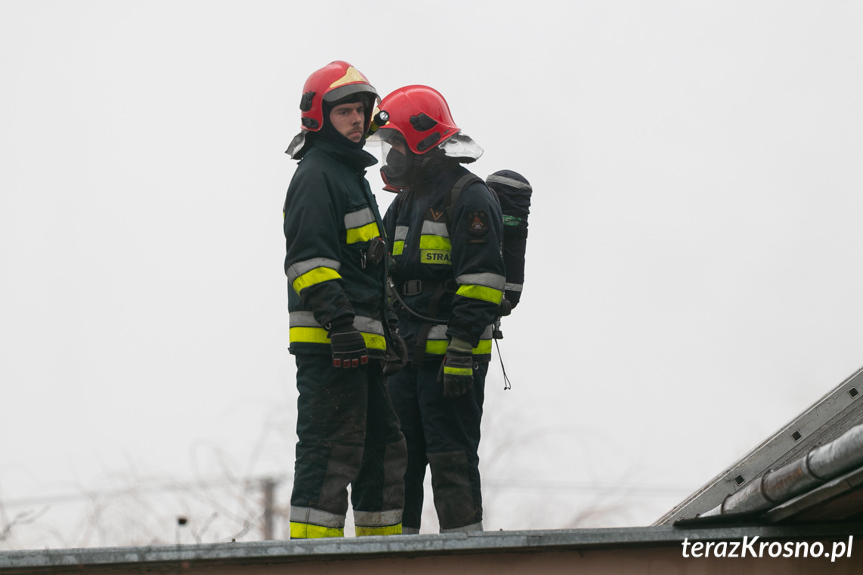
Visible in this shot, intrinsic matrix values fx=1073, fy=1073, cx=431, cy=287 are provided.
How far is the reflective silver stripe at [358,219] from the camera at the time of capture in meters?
4.39

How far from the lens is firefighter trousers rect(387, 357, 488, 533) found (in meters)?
4.89

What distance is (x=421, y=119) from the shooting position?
5211 mm

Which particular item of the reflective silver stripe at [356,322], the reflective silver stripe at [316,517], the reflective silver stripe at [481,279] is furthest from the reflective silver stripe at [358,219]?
the reflective silver stripe at [316,517]

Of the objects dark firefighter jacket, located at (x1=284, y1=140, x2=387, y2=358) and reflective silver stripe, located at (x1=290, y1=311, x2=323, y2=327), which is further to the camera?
reflective silver stripe, located at (x1=290, y1=311, x2=323, y2=327)

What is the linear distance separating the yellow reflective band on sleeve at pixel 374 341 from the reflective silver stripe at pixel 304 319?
209mm

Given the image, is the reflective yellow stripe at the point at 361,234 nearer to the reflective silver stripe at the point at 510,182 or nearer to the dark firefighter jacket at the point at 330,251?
the dark firefighter jacket at the point at 330,251

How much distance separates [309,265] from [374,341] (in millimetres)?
434

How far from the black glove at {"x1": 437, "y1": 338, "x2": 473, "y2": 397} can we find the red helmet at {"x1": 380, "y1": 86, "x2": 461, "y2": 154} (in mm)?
1018

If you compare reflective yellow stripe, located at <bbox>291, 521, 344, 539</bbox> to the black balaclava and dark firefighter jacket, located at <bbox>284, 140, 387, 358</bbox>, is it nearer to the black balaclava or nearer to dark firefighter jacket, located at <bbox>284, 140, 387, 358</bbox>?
dark firefighter jacket, located at <bbox>284, 140, 387, 358</bbox>

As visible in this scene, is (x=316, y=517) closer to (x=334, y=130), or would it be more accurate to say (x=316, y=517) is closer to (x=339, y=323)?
(x=339, y=323)

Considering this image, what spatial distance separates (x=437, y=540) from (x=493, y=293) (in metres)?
1.77

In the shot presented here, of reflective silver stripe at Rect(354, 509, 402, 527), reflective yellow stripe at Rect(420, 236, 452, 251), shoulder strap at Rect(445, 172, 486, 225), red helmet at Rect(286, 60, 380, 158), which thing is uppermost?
red helmet at Rect(286, 60, 380, 158)

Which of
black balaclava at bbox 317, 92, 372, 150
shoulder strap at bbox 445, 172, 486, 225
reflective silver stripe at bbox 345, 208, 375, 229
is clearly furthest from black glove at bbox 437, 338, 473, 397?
black balaclava at bbox 317, 92, 372, 150

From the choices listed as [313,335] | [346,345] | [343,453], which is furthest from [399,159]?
[343,453]
